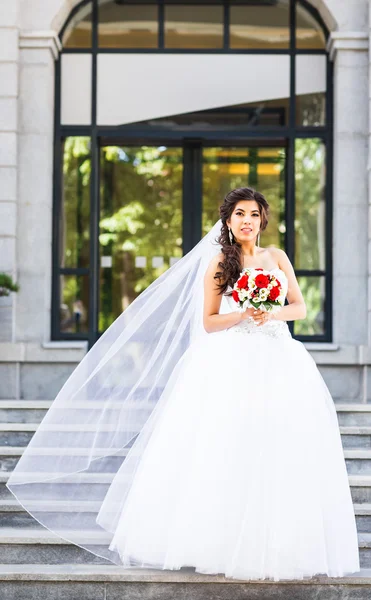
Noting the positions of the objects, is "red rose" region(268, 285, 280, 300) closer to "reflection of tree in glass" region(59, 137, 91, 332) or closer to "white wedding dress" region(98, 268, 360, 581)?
"white wedding dress" region(98, 268, 360, 581)

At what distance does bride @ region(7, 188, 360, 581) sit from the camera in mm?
4668

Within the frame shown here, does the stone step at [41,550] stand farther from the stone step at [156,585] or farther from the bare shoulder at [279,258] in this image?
the bare shoulder at [279,258]

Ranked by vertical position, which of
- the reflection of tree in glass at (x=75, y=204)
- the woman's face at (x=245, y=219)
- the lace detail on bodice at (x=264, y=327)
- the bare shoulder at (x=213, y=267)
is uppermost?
the reflection of tree in glass at (x=75, y=204)

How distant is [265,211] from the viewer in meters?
5.16

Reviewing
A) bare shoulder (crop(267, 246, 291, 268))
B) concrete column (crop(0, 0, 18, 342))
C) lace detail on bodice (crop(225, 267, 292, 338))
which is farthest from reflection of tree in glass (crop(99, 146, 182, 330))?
lace detail on bodice (crop(225, 267, 292, 338))

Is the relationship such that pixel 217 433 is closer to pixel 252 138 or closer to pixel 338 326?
pixel 338 326

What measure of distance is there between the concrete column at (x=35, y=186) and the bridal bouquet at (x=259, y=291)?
171 inches

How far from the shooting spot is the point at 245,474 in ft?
15.5

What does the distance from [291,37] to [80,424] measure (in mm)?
5614

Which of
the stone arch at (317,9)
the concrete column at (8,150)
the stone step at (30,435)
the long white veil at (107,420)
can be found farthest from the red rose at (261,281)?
the stone arch at (317,9)

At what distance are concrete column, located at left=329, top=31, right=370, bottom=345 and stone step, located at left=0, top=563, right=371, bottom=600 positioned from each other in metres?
3.82

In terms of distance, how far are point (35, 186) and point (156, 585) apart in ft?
16.0

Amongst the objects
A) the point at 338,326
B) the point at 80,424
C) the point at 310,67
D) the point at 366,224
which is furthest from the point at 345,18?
the point at 80,424

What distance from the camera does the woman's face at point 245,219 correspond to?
5.07 meters
